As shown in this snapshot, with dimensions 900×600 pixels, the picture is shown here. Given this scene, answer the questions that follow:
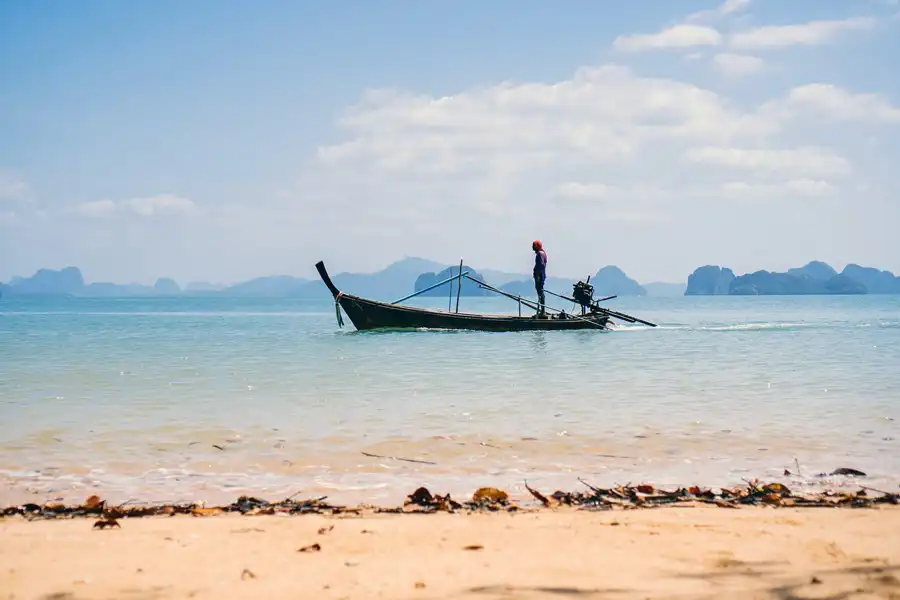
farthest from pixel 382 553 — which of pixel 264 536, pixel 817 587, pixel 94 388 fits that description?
pixel 94 388

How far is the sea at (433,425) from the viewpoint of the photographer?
29.5 ft

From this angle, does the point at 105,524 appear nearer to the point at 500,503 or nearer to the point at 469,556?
the point at 469,556

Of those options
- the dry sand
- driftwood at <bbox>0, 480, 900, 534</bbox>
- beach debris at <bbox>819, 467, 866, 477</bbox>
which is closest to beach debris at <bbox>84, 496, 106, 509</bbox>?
driftwood at <bbox>0, 480, 900, 534</bbox>

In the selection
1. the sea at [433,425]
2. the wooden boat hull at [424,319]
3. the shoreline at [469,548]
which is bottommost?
the sea at [433,425]

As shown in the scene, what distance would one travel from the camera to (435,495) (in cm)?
767

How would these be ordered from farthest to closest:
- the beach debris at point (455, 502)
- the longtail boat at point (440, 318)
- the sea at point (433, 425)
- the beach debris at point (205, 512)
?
the longtail boat at point (440, 318) < the sea at point (433, 425) < the beach debris at point (455, 502) < the beach debris at point (205, 512)

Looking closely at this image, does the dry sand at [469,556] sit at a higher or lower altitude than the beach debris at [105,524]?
higher

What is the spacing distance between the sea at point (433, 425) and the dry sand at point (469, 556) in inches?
64.1

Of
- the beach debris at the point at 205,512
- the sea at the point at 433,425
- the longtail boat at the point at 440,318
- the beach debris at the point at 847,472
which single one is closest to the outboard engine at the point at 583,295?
the longtail boat at the point at 440,318

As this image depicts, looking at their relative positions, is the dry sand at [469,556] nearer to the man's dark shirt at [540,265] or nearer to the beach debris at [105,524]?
the beach debris at [105,524]

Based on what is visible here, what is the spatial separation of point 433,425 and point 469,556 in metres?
7.51

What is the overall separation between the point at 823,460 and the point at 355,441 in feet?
20.9

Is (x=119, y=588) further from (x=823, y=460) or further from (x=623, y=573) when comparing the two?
(x=823, y=460)

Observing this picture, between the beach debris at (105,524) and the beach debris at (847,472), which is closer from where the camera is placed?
the beach debris at (105,524)
